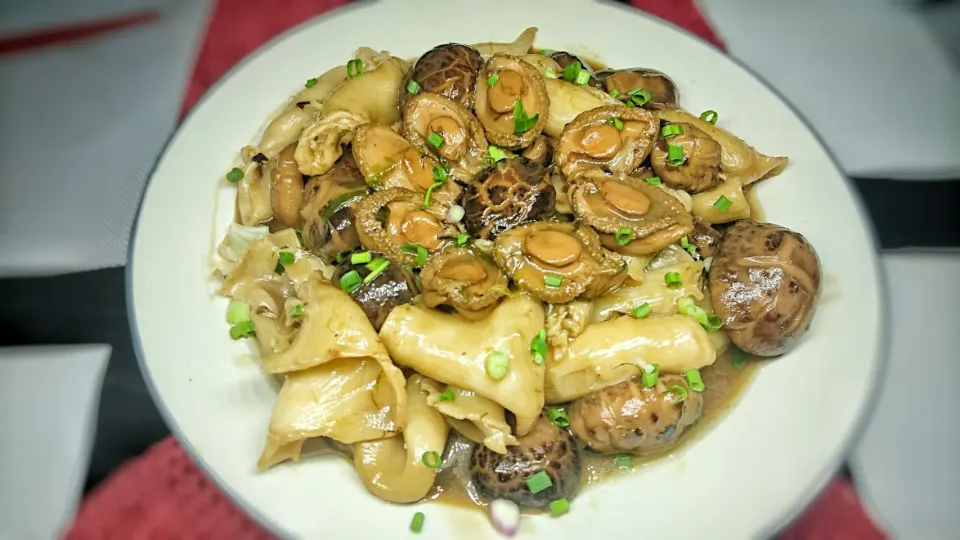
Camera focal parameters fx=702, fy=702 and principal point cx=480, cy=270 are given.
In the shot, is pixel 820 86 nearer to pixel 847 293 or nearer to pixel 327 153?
pixel 847 293

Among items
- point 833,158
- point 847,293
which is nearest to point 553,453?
point 847,293

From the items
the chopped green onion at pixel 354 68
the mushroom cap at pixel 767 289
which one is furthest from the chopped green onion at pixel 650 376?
the chopped green onion at pixel 354 68

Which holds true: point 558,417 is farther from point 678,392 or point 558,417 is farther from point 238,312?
point 238,312

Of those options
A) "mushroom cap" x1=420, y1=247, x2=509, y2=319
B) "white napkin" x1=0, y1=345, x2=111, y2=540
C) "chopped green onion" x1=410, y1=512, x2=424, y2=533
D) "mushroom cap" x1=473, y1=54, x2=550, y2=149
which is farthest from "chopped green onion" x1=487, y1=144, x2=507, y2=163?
"white napkin" x1=0, y1=345, x2=111, y2=540

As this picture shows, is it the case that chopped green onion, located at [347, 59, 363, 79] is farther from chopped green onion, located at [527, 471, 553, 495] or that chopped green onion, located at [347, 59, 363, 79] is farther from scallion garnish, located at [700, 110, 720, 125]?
chopped green onion, located at [527, 471, 553, 495]

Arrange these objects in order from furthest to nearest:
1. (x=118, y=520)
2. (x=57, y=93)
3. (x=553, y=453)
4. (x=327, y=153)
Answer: (x=57, y=93) < (x=327, y=153) < (x=118, y=520) < (x=553, y=453)

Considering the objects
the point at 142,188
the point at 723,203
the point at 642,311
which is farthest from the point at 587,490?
the point at 142,188

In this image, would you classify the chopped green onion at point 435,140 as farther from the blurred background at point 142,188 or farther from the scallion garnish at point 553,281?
the blurred background at point 142,188
